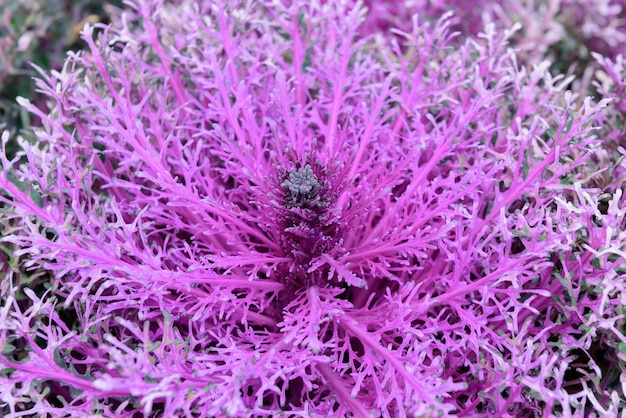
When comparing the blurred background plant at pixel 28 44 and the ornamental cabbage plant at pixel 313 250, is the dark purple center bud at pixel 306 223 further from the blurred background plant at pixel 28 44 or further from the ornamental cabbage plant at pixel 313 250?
the blurred background plant at pixel 28 44

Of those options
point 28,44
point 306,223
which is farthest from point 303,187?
point 28,44

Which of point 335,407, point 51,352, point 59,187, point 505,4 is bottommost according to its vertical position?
point 335,407

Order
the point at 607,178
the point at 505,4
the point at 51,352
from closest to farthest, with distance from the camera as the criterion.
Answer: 1. the point at 51,352
2. the point at 607,178
3. the point at 505,4

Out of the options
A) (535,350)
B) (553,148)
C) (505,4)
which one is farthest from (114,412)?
(505,4)

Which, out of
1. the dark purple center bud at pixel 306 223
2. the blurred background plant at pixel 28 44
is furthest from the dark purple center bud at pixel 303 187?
the blurred background plant at pixel 28 44

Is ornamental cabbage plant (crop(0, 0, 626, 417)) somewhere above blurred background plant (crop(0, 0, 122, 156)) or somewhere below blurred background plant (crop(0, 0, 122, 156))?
below

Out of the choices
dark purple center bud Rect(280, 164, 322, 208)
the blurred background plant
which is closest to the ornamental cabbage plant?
dark purple center bud Rect(280, 164, 322, 208)

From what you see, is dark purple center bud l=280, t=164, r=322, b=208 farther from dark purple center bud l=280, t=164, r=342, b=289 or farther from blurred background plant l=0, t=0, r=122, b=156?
blurred background plant l=0, t=0, r=122, b=156

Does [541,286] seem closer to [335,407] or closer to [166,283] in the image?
[335,407]
